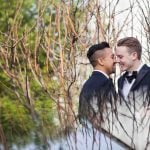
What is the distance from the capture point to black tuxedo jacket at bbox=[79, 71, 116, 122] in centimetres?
123

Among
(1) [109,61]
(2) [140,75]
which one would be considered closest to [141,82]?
(2) [140,75]

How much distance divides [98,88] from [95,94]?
16 millimetres

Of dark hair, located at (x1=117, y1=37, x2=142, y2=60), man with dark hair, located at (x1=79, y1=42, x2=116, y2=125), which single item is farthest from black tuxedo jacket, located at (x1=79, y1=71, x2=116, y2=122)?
dark hair, located at (x1=117, y1=37, x2=142, y2=60)

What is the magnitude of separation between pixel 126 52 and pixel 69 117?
0.69ft

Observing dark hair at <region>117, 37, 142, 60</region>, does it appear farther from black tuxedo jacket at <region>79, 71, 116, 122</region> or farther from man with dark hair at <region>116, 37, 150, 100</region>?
black tuxedo jacket at <region>79, 71, 116, 122</region>

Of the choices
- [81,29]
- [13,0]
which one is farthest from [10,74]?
[13,0]

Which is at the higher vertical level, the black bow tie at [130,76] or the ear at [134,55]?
the ear at [134,55]

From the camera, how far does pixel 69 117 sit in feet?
4.11

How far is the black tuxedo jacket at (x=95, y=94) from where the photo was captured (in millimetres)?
1228

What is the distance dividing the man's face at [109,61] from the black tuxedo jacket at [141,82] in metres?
0.08

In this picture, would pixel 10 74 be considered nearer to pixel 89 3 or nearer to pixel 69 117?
pixel 69 117

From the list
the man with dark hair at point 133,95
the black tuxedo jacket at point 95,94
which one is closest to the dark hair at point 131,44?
the man with dark hair at point 133,95

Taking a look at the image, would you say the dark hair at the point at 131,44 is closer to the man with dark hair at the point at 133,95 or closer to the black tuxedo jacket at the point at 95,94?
the man with dark hair at the point at 133,95

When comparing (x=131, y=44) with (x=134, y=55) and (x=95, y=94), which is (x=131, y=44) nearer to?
(x=134, y=55)
